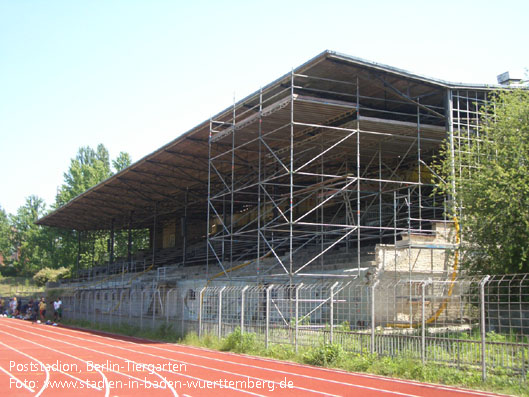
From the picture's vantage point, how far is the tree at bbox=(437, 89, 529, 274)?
18.7 meters

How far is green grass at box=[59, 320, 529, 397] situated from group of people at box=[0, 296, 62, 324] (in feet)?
69.2

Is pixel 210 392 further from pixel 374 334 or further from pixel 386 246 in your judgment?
pixel 386 246

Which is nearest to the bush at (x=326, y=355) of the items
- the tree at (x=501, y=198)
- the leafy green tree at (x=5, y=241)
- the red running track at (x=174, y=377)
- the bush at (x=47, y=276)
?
the red running track at (x=174, y=377)

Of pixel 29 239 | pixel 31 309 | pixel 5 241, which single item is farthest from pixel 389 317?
pixel 5 241

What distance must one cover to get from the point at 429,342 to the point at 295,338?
503 centimetres

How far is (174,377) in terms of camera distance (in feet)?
46.6

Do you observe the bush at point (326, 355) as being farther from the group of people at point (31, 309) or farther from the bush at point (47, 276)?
the bush at point (47, 276)

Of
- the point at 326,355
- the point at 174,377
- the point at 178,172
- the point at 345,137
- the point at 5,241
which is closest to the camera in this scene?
the point at 174,377

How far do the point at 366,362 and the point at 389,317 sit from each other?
2.64 meters

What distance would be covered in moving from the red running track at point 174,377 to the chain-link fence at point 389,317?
100 centimetres

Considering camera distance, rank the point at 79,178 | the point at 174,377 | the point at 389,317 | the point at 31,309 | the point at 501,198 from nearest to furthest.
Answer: the point at 174,377 < the point at 389,317 < the point at 501,198 < the point at 31,309 < the point at 79,178

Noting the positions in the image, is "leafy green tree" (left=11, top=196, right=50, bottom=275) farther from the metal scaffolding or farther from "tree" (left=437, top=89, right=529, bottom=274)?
"tree" (left=437, top=89, right=529, bottom=274)

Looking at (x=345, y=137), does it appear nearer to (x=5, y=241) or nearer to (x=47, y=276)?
(x=47, y=276)

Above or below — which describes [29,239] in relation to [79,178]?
below
